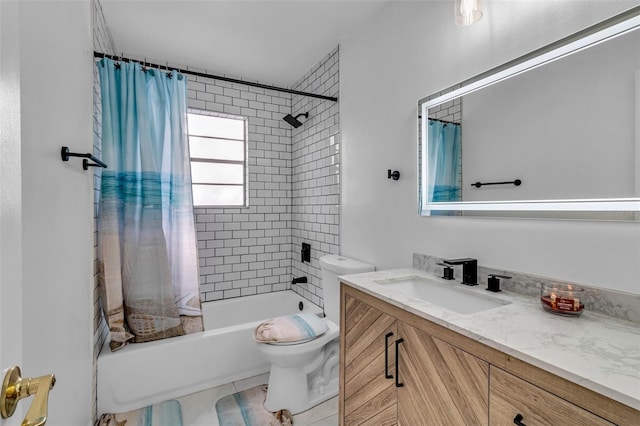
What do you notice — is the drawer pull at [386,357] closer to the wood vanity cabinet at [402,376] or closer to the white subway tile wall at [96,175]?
the wood vanity cabinet at [402,376]

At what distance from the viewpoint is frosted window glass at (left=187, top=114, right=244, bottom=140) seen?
295 centimetres

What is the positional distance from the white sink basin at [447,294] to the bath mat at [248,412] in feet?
3.60

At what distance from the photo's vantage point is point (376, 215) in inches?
79.4

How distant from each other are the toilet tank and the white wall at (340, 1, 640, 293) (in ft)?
0.34

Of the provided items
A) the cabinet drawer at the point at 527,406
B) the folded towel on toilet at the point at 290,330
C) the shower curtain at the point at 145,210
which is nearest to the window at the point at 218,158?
the shower curtain at the point at 145,210

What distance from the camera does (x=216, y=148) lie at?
305 centimetres

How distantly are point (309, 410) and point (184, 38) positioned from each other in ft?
9.22

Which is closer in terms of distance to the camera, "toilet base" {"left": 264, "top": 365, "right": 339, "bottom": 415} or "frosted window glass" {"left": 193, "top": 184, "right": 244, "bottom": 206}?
"toilet base" {"left": 264, "top": 365, "right": 339, "bottom": 415}

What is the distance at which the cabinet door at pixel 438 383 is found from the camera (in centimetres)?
85

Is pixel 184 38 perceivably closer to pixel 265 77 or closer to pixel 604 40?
pixel 265 77

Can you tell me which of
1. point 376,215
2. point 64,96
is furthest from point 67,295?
point 376,215

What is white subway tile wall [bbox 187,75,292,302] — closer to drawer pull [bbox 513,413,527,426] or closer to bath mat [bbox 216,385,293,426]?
bath mat [bbox 216,385,293,426]

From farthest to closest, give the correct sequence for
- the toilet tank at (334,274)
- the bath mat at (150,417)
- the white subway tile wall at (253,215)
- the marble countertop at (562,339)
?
1. the white subway tile wall at (253,215)
2. the toilet tank at (334,274)
3. the bath mat at (150,417)
4. the marble countertop at (562,339)

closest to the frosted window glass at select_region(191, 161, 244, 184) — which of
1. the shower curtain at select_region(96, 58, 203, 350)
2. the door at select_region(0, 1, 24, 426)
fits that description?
the shower curtain at select_region(96, 58, 203, 350)
